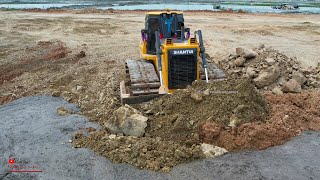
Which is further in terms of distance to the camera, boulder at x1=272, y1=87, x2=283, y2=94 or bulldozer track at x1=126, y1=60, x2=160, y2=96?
boulder at x1=272, y1=87, x2=283, y2=94

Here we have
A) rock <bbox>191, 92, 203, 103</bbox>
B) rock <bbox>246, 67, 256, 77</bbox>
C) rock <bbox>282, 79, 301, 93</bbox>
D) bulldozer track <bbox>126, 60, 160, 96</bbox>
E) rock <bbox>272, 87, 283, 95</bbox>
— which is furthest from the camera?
rock <bbox>246, 67, 256, 77</bbox>

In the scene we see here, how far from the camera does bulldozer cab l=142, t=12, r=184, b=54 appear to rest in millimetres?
10273

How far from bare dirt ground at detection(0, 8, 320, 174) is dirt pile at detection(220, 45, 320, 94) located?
97cm

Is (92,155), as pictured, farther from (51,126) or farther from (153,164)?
(51,126)

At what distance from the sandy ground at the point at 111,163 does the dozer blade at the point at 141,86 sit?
1138 mm

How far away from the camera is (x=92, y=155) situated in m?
7.39

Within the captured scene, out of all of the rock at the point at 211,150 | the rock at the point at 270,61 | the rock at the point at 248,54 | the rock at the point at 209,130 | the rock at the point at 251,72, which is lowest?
the rock at the point at 211,150

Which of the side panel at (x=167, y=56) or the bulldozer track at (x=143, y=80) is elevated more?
the side panel at (x=167, y=56)

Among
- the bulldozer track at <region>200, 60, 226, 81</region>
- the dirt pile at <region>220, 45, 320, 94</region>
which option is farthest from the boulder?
the bulldozer track at <region>200, 60, 226, 81</region>

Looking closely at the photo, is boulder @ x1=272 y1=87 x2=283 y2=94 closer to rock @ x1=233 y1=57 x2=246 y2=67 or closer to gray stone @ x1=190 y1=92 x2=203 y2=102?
rock @ x1=233 y1=57 x2=246 y2=67

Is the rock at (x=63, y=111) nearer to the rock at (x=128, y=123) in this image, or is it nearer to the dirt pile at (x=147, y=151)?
the rock at (x=128, y=123)

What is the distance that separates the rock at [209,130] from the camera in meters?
7.50

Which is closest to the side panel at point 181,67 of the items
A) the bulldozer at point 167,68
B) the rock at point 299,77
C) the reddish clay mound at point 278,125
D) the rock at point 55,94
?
the bulldozer at point 167,68

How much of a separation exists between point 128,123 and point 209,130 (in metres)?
1.72
